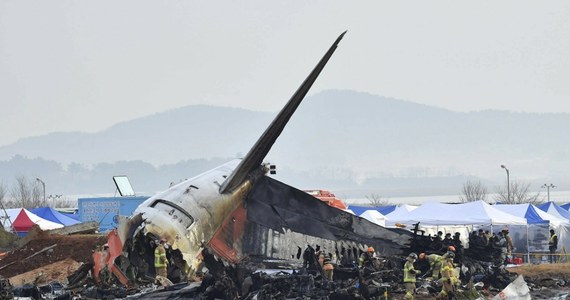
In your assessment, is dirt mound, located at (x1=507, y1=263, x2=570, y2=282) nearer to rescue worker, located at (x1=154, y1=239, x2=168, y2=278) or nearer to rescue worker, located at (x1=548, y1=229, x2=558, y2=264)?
rescue worker, located at (x1=548, y1=229, x2=558, y2=264)

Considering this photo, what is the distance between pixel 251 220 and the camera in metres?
28.8

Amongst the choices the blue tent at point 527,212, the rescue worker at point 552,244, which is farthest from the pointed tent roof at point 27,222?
the rescue worker at point 552,244

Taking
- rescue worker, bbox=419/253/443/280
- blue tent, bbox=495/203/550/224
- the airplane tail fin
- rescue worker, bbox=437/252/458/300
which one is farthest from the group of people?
blue tent, bbox=495/203/550/224

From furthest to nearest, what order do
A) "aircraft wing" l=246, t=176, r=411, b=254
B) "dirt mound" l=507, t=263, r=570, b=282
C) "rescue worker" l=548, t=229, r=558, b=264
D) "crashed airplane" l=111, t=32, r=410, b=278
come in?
"rescue worker" l=548, t=229, r=558, b=264
"aircraft wing" l=246, t=176, r=411, b=254
"dirt mound" l=507, t=263, r=570, b=282
"crashed airplane" l=111, t=32, r=410, b=278

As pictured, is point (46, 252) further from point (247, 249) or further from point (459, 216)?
point (459, 216)

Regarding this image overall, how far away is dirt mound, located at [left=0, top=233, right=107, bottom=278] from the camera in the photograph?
3272 centimetres

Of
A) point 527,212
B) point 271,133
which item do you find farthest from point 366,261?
point 527,212

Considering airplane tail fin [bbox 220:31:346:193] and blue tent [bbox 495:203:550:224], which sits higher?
airplane tail fin [bbox 220:31:346:193]

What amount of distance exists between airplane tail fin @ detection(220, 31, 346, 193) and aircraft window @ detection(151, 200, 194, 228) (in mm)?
2936

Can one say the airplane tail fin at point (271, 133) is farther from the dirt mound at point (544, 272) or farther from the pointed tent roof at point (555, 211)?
the pointed tent roof at point (555, 211)

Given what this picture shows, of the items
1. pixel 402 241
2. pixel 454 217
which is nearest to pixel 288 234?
pixel 402 241

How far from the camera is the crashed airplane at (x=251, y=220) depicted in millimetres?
24672

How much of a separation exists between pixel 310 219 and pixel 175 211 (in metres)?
6.36

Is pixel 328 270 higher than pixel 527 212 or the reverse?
the reverse
